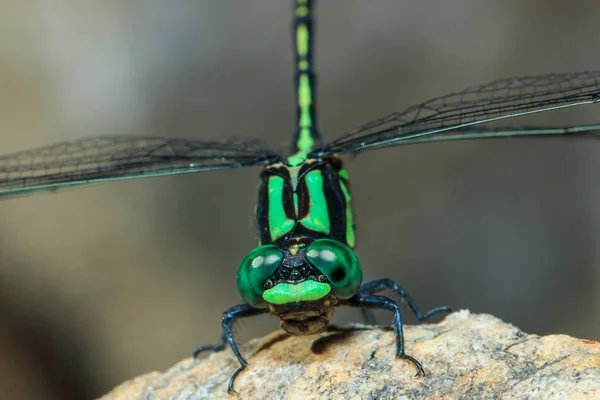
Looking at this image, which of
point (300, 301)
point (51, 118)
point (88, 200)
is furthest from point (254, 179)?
point (300, 301)

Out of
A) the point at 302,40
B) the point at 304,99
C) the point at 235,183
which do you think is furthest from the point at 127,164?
the point at 235,183

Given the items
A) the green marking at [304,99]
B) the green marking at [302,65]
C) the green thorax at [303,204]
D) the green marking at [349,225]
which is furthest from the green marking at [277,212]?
the green marking at [302,65]

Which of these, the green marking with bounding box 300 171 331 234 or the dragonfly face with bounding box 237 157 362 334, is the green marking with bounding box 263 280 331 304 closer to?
the dragonfly face with bounding box 237 157 362 334

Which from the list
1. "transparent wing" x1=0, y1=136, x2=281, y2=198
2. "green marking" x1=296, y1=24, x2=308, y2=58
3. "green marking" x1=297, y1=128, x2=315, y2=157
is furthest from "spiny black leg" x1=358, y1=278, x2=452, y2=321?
"green marking" x1=296, y1=24, x2=308, y2=58

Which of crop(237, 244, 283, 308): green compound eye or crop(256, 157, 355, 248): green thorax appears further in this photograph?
crop(256, 157, 355, 248): green thorax

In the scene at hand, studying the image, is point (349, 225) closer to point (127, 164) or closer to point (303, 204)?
point (303, 204)

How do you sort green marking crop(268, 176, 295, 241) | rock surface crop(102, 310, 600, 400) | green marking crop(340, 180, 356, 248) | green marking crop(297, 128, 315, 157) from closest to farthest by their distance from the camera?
rock surface crop(102, 310, 600, 400), green marking crop(268, 176, 295, 241), green marking crop(340, 180, 356, 248), green marking crop(297, 128, 315, 157)
